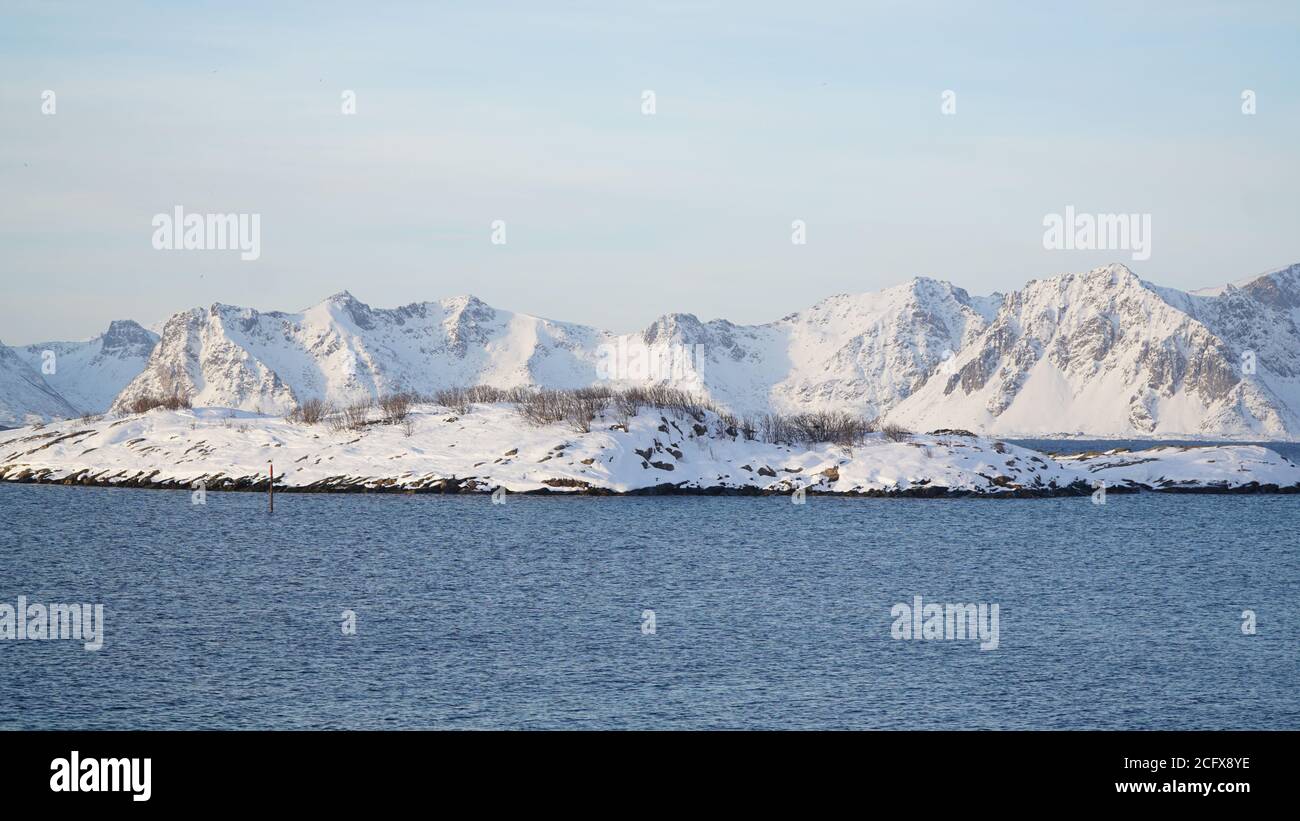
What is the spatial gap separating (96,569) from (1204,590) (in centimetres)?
5538

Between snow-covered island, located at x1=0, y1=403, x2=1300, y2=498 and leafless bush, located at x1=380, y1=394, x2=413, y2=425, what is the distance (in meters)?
1.11

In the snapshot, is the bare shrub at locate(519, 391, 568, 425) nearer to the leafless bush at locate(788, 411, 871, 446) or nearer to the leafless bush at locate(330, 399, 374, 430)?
the leafless bush at locate(330, 399, 374, 430)

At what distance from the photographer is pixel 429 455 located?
14288 cm

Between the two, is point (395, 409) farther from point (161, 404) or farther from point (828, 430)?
point (828, 430)

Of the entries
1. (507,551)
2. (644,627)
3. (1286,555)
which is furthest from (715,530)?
(644,627)

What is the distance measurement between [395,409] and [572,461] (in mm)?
37351

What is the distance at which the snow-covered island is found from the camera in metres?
136

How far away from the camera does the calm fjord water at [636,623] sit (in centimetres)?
3712

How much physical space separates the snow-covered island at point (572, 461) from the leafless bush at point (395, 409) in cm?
111

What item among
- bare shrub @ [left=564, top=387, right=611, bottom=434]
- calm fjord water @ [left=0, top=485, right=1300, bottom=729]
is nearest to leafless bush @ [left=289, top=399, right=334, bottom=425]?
bare shrub @ [left=564, top=387, right=611, bottom=434]
